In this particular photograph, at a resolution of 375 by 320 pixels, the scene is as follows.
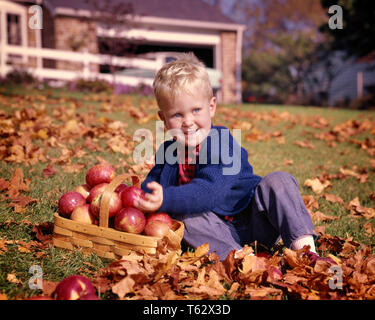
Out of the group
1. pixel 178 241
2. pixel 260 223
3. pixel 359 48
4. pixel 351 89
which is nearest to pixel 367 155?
pixel 260 223

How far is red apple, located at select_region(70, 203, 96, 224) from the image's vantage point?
226cm

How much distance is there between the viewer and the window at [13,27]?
548 inches

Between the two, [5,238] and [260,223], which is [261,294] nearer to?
[260,223]

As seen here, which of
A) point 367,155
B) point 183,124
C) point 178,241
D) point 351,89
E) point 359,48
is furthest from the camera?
point 351,89

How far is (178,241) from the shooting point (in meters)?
2.07

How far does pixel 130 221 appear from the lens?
2.09m

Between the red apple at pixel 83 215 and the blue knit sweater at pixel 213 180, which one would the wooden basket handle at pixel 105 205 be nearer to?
the red apple at pixel 83 215

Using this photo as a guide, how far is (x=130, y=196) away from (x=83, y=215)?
32cm

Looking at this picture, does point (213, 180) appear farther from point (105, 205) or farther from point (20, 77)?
point (20, 77)

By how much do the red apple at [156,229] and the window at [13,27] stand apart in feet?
47.3

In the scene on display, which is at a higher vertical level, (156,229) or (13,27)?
(13,27)

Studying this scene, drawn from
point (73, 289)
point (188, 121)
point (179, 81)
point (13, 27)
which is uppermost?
point (13, 27)

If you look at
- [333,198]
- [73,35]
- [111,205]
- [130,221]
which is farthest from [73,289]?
A: [73,35]
